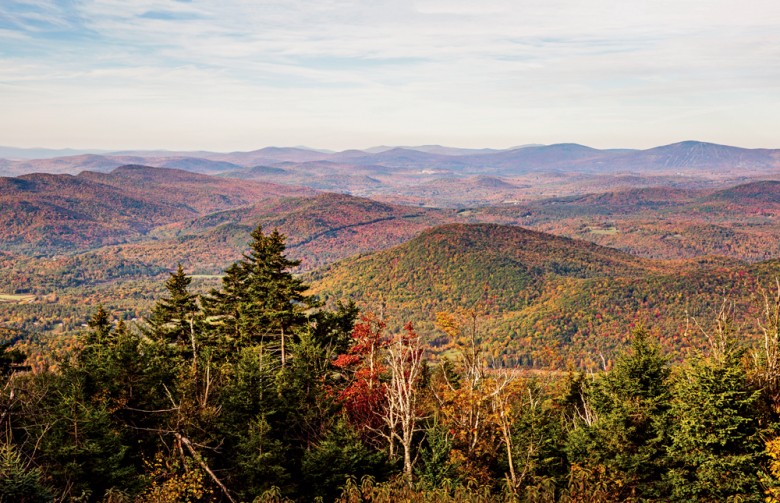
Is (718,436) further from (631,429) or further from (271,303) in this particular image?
(271,303)

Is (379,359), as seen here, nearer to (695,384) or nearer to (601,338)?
(695,384)

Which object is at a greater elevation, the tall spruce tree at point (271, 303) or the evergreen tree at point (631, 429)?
the tall spruce tree at point (271, 303)

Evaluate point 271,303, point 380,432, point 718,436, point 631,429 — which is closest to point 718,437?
point 718,436

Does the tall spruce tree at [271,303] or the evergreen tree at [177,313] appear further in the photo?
the evergreen tree at [177,313]

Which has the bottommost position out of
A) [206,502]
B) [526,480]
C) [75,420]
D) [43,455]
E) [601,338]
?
[601,338]

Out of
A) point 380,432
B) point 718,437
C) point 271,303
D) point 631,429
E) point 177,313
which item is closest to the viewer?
point 380,432

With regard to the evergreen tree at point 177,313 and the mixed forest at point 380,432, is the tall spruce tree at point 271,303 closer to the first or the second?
the mixed forest at point 380,432

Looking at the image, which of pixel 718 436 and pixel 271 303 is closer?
pixel 718 436

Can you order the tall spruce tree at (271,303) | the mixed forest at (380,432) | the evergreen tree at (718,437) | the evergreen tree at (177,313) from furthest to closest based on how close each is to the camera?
the evergreen tree at (177,313) < the tall spruce tree at (271,303) < the evergreen tree at (718,437) < the mixed forest at (380,432)

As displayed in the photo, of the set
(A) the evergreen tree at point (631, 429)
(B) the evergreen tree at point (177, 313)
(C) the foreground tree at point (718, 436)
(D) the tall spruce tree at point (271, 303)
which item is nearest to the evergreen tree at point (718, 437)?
(C) the foreground tree at point (718, 436)

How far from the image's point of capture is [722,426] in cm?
2466

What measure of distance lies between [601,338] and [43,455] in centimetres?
16346

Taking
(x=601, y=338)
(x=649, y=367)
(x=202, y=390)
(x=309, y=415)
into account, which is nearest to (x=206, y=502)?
(x=309, y=415)

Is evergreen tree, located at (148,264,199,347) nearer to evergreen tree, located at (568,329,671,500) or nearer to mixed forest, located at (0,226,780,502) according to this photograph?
mixed forest, located at (0,226,780,502)
